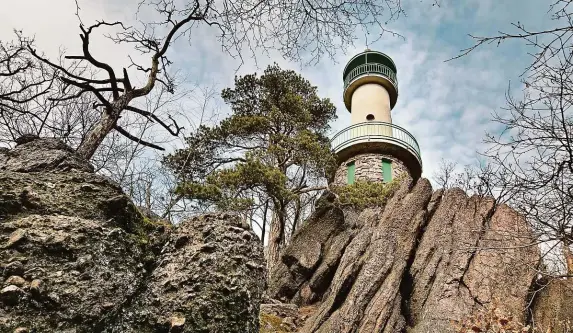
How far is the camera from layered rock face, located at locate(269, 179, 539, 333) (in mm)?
6648

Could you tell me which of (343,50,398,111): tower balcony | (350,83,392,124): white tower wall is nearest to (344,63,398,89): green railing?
(343,50,398,111): tower balcony

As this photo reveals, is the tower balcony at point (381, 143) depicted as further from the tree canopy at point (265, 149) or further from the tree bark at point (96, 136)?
the tree bark at point (96, 136)

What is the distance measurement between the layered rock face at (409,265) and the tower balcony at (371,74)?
12.9 m

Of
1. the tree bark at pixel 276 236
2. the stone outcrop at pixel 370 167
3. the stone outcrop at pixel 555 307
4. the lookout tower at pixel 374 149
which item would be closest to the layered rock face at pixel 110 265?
the stone outcrop at pixel 555 307

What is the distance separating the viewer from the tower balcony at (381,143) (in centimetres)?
1744

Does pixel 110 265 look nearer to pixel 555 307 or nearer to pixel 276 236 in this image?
pixel 555 307

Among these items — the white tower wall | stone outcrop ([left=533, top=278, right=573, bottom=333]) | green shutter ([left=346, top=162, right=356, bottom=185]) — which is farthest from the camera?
the white tower wall

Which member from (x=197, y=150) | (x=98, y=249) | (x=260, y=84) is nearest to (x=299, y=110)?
(x=260, y=84)

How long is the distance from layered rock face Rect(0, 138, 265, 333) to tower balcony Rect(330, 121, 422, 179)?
15083 millimetres

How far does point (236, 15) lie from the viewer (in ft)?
8.29

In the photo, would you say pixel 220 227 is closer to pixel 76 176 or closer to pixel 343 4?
pixel 76 176

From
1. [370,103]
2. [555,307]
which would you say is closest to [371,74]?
[370,103]

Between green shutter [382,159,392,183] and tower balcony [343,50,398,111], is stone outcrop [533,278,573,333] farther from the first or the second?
tower balcony [343,50,398,111]

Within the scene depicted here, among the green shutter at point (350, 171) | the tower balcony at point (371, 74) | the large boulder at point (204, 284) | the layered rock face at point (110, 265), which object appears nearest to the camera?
the layered rock face at point (110, 265)
